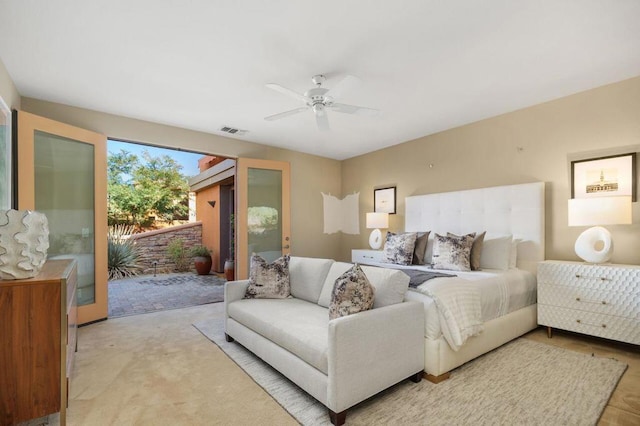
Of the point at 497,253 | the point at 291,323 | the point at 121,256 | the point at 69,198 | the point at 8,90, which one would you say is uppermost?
the point at 8,90

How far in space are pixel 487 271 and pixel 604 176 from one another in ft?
5.00

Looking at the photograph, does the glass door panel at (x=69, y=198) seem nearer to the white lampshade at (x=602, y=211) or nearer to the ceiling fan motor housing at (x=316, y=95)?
the ceiling fan motor housing at (x=316, y=95)

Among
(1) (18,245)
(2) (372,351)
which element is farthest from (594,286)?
(1) (18,245)

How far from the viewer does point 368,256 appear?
528 centimetres

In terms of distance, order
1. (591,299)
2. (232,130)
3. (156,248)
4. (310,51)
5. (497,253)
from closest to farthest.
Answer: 1. (310,51)
2. (591,299)
3. (497,253)
4. (232,130)
5. (156,248)

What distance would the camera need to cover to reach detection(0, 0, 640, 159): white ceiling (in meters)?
2.10

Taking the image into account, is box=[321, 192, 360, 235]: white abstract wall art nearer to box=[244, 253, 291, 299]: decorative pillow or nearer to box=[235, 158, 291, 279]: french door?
box=[235, 158, 291, 279]: french door

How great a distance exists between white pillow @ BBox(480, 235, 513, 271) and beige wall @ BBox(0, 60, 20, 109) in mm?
5114

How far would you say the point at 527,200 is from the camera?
371 centimetres

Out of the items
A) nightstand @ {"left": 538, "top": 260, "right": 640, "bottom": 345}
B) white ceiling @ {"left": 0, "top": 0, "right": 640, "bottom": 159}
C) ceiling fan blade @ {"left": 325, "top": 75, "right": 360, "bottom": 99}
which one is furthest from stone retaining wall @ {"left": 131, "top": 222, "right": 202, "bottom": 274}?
nightstand @ {"left": 538, "top": 260, "right": 640, "bottom": 345}

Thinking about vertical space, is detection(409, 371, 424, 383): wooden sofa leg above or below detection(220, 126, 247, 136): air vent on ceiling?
below

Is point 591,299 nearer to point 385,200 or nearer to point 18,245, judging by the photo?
point 385,200

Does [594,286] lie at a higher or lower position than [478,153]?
lower

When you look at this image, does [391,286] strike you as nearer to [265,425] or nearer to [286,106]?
[265,425]
